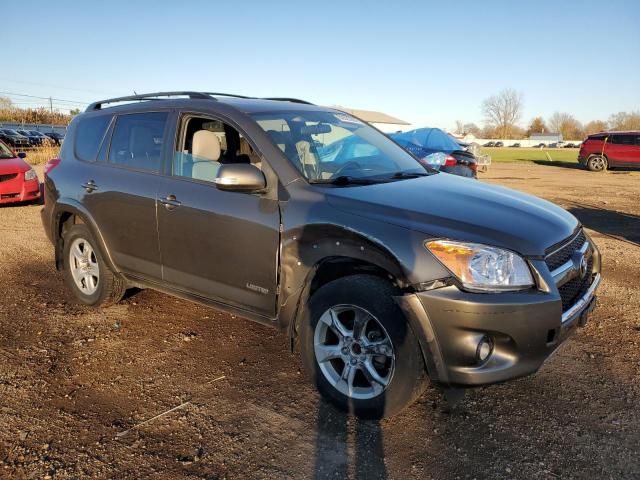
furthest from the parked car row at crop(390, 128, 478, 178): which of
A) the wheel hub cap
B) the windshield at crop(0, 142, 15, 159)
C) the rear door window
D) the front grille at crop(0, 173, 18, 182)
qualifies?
the windshield at crop(0, 142, 15, 159)

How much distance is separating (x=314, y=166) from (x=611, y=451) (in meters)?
2.38

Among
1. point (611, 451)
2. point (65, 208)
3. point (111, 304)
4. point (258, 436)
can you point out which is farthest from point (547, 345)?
point (65, 208)

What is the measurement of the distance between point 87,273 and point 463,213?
11.7 ft

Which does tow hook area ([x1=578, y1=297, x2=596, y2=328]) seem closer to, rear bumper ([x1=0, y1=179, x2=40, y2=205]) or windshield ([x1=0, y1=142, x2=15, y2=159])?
rear bumper ([x1=0, y1=179, x2=40, y2=205])

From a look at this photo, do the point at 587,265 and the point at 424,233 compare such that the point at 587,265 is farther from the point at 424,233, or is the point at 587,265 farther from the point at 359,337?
the point at 359,337

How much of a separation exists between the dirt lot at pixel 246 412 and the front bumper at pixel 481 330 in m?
0.47

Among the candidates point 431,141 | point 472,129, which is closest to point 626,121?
point 472,129

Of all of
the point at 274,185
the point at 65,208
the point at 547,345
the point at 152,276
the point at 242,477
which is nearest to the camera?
the point at 242,477

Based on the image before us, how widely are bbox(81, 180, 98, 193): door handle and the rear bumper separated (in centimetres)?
704

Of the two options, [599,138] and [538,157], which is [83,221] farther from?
[538,157]

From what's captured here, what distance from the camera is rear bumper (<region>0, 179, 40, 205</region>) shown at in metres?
10.2

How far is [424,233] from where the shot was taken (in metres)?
2.74

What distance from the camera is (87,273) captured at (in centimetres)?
482

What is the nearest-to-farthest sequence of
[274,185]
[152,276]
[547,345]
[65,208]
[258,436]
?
[547,345]
[258,436]
[274,185]
[152,276]
[65,208]
